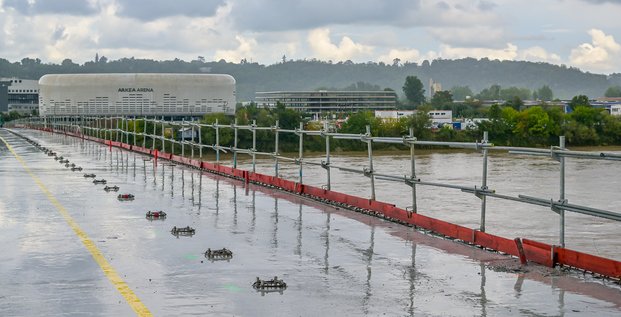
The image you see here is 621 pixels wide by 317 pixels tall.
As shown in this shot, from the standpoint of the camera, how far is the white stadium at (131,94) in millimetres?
192750

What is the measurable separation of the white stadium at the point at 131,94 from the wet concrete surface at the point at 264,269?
174 m

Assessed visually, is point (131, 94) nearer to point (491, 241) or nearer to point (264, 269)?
point (491, 241)

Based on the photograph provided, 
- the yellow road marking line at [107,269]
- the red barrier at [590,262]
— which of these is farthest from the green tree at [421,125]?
the red barrier at [590,262]

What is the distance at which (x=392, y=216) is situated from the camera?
1817 cm

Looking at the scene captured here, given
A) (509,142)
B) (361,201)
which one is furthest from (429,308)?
(509,142)

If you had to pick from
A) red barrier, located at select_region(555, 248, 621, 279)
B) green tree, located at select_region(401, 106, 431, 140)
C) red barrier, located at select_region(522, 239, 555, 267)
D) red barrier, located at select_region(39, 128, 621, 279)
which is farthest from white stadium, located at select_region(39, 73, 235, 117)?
red barrier, located at select_region(555, 248, 621, 279)

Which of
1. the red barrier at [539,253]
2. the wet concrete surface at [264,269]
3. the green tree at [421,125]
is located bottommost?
the green tree at [421,125]

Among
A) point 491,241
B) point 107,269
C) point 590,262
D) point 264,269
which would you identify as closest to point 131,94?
point 491,241

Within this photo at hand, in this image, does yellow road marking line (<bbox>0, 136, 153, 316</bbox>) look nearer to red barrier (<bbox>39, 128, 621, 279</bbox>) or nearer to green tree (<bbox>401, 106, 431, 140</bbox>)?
red barrier (<bbox>39, 128, 621, 279</bbox>)

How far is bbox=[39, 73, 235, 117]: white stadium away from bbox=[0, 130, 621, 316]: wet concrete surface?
17429 cm

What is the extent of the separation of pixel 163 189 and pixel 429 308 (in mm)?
15842

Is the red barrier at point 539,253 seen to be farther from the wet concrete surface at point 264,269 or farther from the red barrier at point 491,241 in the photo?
the wet concrete surface at point 264,269

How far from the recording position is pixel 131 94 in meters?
195

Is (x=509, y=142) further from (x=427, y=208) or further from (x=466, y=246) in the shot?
(x=466, y=246)
